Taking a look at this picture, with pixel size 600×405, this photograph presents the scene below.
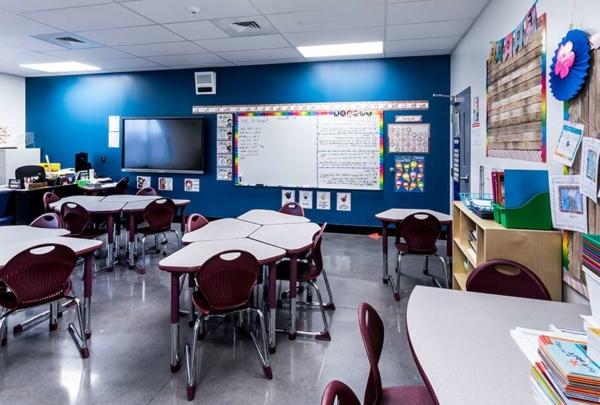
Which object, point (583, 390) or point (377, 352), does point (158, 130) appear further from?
point (583, 390)

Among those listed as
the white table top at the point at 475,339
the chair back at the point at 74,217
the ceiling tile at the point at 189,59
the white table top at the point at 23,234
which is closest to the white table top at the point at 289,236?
the white table top at the point at 475,339

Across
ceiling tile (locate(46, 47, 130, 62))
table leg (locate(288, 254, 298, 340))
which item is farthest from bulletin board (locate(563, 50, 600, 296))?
ceiling tile (locate(46, 47, 130, 62))

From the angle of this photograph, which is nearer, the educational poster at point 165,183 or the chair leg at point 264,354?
the chair leg at point 264,354

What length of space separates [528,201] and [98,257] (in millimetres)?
4761

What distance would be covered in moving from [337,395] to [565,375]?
0.56 meters

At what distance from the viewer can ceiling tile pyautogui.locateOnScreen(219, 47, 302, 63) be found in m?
5.38

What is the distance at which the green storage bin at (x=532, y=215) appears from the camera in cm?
210

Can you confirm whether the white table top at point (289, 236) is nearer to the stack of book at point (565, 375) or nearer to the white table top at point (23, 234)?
the white table top at point (23, 234)

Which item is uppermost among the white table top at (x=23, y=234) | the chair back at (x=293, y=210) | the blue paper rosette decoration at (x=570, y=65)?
the blue paper rosette decoration at (x=570, y=65)

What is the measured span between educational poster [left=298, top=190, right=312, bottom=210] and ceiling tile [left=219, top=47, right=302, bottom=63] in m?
2.12

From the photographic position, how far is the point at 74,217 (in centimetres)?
400

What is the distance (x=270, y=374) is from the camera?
2.27 meters

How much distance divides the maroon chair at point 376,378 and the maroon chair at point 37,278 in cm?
198

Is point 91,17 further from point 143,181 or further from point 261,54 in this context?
point 143,181
